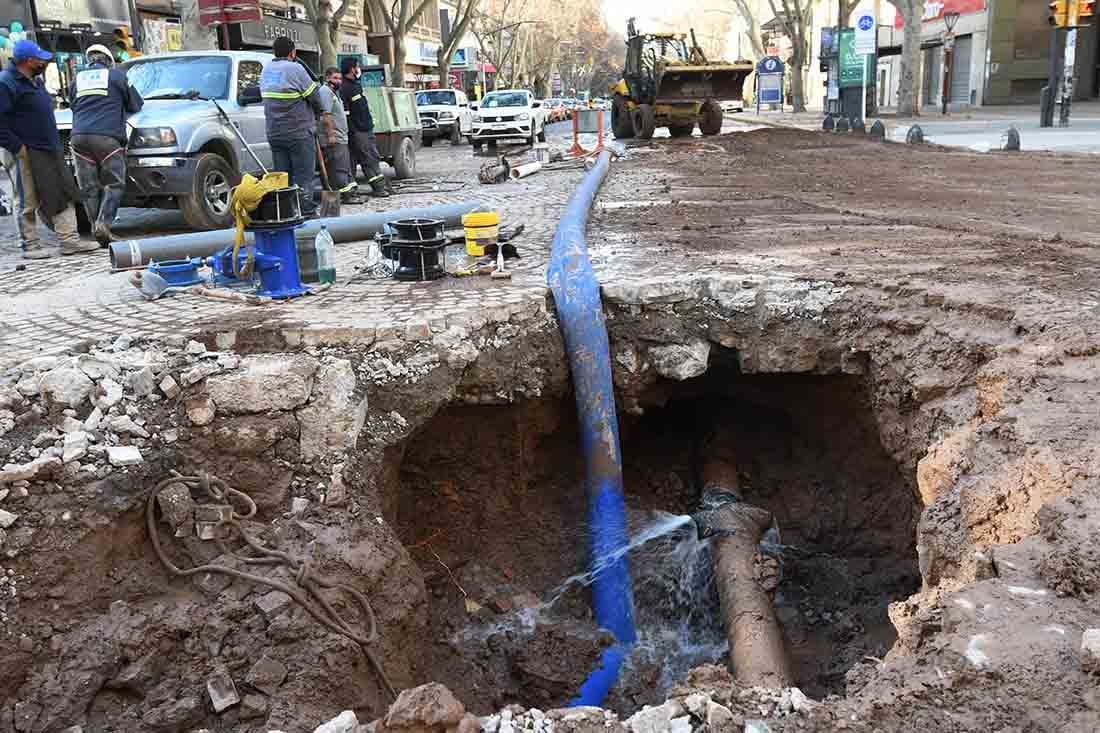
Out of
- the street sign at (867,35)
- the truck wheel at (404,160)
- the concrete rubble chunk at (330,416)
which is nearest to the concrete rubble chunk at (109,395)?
the concrete rubble chunk at (330,416)

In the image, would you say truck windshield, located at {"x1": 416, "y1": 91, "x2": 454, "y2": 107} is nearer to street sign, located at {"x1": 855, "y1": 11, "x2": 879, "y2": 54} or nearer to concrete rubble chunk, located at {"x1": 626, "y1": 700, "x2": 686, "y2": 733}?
street sign, located at {"x1": 855, "y1": 11, "x2": 879, "y2": 54}

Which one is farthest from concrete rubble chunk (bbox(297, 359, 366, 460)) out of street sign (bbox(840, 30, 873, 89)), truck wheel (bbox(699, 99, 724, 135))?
street sign (bbox(840, 30, 873, 89))

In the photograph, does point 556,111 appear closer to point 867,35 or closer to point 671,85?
point 671,85

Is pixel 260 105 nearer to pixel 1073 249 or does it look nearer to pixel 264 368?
pixel 264 368

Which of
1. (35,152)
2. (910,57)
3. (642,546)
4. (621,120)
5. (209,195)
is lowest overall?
(642,546)

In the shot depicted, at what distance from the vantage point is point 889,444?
4.84 metres

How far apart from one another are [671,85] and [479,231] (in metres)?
14.6

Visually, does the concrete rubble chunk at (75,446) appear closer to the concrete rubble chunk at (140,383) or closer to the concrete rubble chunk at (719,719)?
the concrete rubble chunk at (140,383)

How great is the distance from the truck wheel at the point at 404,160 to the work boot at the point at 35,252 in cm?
694

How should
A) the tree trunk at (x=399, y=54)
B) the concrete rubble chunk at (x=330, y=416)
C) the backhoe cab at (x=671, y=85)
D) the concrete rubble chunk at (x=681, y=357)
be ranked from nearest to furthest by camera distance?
the concrete rubble chunk at (x=330, y=416)
the concrete rubble chunk at (x=681, y=357)
the backhoe cab at (x=671, y=85)
the tree trunk at (x=399, y=54)

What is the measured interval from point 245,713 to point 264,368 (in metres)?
1.60

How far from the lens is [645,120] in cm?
2006

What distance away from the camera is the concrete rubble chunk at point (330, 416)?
429 centimetres

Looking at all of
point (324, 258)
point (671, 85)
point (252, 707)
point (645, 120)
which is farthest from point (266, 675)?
point (671, 85)
